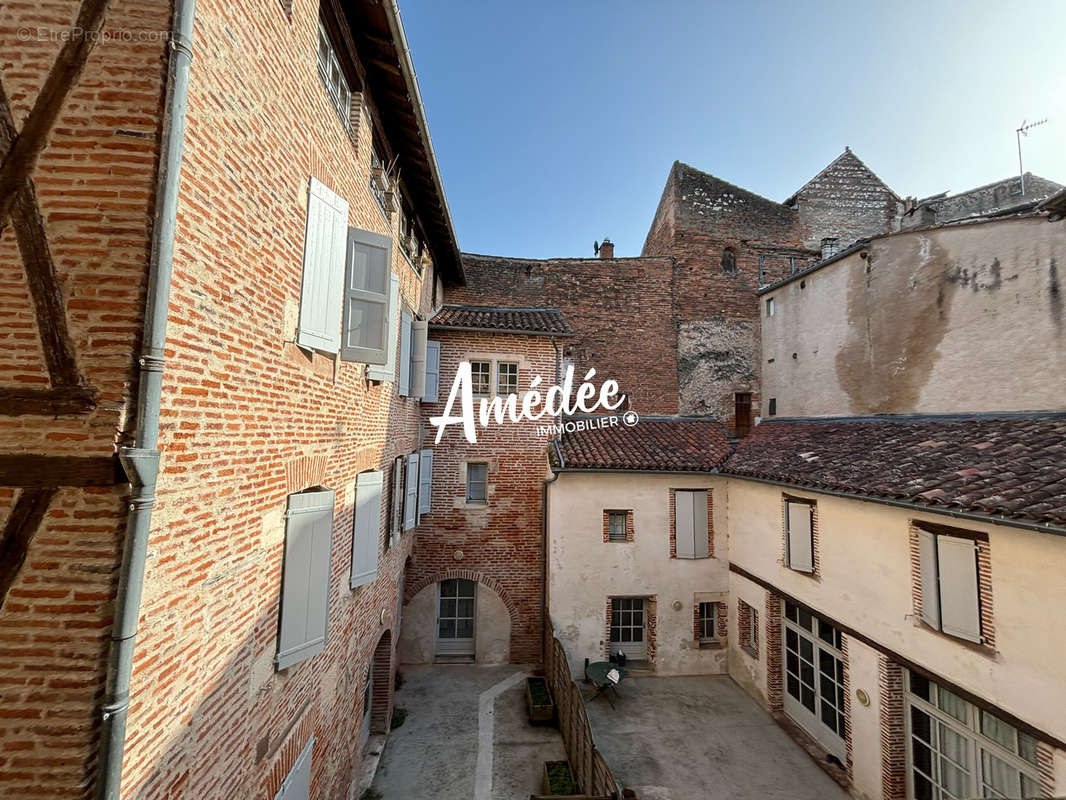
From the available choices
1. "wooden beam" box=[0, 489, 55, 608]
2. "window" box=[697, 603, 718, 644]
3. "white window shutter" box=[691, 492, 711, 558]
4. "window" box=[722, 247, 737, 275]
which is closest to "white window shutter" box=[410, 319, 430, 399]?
"white window shutter" box=[691, 492, 711, 558]

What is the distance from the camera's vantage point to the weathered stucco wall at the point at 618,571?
11039 mm

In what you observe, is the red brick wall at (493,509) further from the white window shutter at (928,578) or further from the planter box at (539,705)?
the white window shutter at (928,578)

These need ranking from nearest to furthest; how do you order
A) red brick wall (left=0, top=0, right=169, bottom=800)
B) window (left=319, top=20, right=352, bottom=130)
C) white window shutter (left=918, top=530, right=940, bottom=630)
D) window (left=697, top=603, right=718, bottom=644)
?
red brick wall (left=0, top=0, right=169, bottom=800) → window (left=319, top=20, right=352, bottom=130) → white window shutter (left=918, top=530, right=940, bottom=630) → window (left=697, top=603, right=718, bottom=644)

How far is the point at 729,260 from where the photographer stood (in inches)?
686

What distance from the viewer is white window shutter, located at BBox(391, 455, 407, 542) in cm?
873

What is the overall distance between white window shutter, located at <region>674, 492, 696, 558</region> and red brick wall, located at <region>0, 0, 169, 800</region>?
10774mm

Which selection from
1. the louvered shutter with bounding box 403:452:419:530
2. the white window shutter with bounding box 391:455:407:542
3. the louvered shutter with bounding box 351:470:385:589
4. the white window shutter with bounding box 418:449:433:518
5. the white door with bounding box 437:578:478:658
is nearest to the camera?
the louvered shutter with bounding box 351:470:385:589

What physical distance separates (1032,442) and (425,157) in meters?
A: 10.1

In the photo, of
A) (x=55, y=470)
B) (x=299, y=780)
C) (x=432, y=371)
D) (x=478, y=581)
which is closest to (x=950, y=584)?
(x=299, y=780)

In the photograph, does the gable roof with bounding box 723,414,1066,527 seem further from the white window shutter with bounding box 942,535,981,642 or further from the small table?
the small table

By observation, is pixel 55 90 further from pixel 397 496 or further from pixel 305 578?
pixel 397 496

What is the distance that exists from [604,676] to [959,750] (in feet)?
18.7

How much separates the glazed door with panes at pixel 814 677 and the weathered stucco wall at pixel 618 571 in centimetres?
193

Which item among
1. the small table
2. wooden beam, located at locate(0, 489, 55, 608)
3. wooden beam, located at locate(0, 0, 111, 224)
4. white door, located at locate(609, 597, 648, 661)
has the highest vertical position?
wooden beam, located at locate(0, 0, 111, 224)
